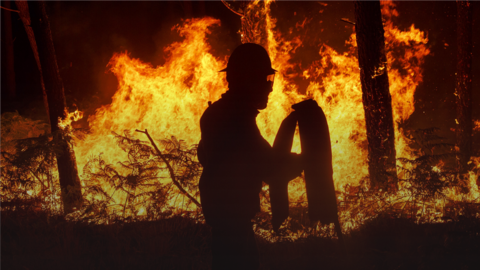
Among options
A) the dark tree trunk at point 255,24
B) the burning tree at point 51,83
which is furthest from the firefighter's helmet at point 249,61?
the dark tree trunk at point 255,24

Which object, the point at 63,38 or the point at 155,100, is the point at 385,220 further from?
the point at 63,38

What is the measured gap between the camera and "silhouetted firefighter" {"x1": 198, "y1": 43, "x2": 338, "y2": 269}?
2527 millimetres

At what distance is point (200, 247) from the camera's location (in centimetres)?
469

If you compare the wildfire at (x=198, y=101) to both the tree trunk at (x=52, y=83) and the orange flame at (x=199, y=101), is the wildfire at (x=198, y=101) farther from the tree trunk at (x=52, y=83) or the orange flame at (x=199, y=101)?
the tree trunk at (x=52, y=83)

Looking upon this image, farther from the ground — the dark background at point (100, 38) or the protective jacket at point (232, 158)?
the dark background at point (100, 38)

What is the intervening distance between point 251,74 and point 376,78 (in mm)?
4171

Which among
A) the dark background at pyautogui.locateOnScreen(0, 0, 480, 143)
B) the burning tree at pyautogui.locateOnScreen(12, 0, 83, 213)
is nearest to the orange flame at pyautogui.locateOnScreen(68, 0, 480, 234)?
the burning tree at pyautogui.locateOnScreen(12, 0, 83, 213)

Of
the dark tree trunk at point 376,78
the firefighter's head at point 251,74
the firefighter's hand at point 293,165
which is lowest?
the firefighter's hand at point 293,165

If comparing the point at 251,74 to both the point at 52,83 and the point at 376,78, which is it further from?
the point at 52,83

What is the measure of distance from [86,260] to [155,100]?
13.3 ft

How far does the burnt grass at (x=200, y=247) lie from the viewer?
14.3 feet

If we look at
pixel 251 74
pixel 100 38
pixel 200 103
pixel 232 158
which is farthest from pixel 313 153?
pixel 100 38

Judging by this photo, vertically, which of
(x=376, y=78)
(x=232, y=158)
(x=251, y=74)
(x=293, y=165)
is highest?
(x=376, y=78)

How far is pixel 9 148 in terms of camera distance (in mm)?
8172
